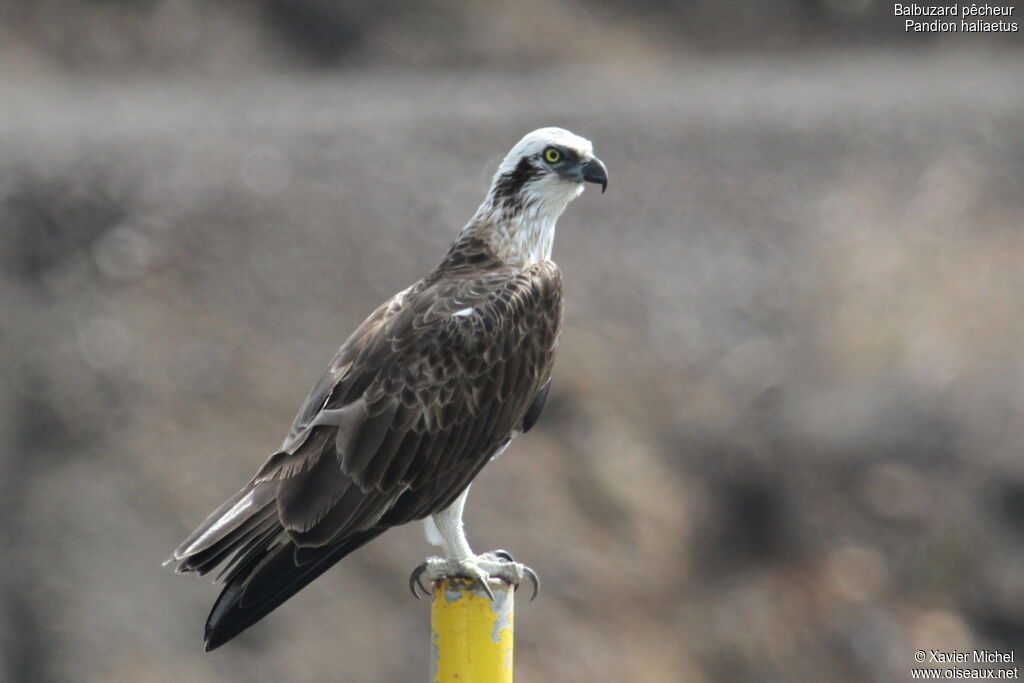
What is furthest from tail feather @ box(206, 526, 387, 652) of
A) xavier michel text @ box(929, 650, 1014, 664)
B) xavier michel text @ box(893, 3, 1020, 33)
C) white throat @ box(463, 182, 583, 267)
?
xavier michel text @ box(893, 3, 1020, 33)

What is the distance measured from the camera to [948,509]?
19188mm

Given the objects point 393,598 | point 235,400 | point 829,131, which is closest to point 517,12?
point 829,131

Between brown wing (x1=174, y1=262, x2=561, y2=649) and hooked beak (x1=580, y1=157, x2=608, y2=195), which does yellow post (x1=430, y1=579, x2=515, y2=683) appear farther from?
hooked beak (x1=580, y1=157, x2=608, y2=195)

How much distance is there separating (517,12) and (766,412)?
12621 millimetres

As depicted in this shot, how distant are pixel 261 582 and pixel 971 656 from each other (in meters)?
13.2

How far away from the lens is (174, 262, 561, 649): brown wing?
23.8 feet

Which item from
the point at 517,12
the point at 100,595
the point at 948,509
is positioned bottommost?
the point at 948,509

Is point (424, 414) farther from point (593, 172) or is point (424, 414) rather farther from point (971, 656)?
point (971, 656)

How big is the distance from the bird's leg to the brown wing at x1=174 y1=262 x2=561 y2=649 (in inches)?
7.4

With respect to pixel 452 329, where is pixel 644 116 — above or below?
below

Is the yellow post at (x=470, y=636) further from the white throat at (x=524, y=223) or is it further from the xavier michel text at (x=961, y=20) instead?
the xavier michel text at (x=961, y=20)

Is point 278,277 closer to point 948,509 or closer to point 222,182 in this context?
point 222,182

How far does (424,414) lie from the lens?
7930 mm

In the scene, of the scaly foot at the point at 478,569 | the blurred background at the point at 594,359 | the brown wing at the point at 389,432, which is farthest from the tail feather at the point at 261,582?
the blurred background at the point at 594,359
